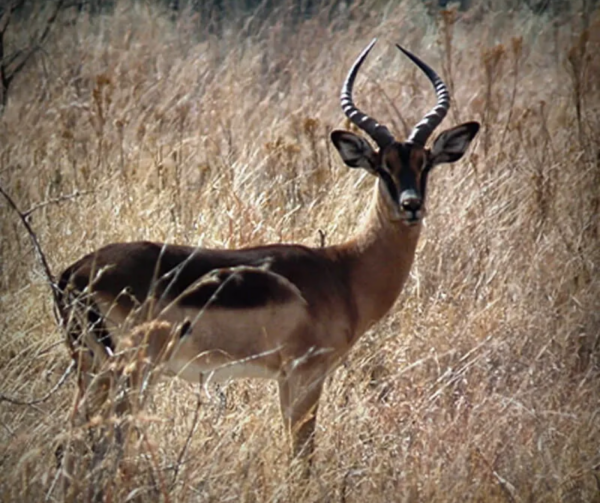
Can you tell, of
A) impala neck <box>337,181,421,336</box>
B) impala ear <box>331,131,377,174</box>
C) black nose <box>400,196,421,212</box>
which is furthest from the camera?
impala ear <box>331,131,377,174</box>

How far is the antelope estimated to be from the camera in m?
5.00

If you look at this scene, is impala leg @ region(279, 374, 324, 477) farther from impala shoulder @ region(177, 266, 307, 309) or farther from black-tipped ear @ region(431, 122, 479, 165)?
black-tipped ear @ region(431, 122, 479, 165)

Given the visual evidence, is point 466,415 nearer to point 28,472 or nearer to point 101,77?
point 28,472

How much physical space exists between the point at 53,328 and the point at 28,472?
186 centimetres

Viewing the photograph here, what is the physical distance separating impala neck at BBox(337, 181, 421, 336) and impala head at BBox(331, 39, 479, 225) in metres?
0.12

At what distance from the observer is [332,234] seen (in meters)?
7.54

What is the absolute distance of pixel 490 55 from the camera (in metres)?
8.86

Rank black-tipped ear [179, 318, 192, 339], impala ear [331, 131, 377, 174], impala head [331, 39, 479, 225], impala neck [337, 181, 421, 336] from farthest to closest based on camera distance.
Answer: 1. impala ear [331, 131, 377, 174]
2. impala neck [337, 181, 421, 336]
3. impala head [331, 39, 479, 225]
4. black-tipped ear [179, 318, 192, 339]

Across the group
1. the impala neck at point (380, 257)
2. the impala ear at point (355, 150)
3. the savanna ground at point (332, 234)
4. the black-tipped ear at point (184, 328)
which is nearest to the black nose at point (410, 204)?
the impala neck at point (380, 257)

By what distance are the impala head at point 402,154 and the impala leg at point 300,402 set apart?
35.8 inches

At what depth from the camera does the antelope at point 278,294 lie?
500 centimetres

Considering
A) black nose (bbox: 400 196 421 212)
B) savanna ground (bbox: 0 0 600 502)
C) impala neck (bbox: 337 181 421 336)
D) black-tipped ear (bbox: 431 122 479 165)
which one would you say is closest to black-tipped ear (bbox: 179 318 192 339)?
savanna ground (bbox: 0 0 600 502)

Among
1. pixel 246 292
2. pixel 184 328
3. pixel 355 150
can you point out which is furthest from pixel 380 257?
pixel 184 328

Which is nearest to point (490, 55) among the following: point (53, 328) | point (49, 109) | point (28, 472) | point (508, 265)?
point (508, 265)
